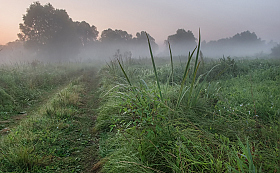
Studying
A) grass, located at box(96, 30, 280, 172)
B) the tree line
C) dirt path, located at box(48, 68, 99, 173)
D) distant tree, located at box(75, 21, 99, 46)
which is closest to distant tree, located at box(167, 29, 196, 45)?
the tree line

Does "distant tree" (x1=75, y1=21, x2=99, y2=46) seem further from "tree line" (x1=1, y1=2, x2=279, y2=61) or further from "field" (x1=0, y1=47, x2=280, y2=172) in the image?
"field" (x1=0, y1=47, x2=280, y2=172)

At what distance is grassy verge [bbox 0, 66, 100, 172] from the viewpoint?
7.84 feet

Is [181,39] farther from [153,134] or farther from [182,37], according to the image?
[153,134]

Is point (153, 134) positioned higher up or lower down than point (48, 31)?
lower down

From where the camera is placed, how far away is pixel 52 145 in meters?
3.05

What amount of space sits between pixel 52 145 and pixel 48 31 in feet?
115

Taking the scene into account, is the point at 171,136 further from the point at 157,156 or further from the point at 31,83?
the point at 31,83

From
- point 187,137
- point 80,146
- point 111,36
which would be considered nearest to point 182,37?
point 111,36

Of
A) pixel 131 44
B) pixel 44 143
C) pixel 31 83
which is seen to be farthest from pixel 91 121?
pixel 131 44

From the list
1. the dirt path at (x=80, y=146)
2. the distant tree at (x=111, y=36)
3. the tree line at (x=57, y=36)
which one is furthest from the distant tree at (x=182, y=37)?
the dirt path at (x=80, y=146)

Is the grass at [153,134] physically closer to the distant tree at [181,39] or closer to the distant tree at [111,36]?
the distant tree at [111,36]

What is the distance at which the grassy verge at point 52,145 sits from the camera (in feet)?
7.84

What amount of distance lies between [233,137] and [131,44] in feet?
236

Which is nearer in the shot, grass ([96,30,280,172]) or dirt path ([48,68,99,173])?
grass ([96,30,280,172])
